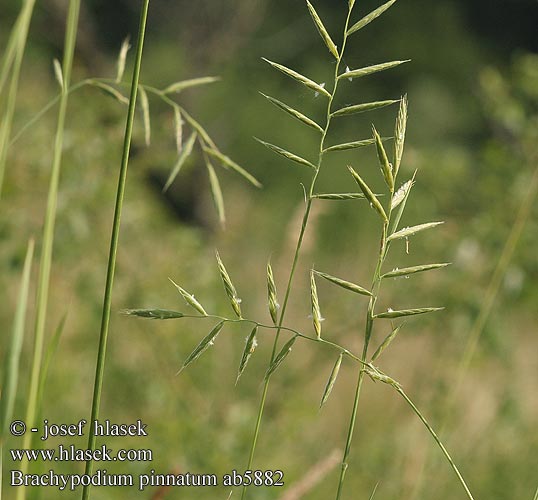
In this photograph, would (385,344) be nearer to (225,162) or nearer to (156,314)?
(156,314)

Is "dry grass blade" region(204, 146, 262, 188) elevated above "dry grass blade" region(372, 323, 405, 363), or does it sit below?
above

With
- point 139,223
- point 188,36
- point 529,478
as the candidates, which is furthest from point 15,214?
point 188,36

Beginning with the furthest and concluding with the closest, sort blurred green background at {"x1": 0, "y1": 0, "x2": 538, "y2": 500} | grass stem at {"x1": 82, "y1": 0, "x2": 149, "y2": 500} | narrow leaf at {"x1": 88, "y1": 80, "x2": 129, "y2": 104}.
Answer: blurred green background at {"x1": 0, "y1": 0, "x2": 538, "y2": 500}, narrow leaf at {"x1": 88, "y1": 80, "x2": 129, "y2": 104}, grass stem at {"x1": 82, "y1": 0, "x2": 149, "y2": 500}

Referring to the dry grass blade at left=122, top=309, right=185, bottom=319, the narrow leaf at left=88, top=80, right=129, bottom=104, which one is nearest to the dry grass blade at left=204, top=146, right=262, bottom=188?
the narrow leaf at left=88, top=80, right=129, bottom=104

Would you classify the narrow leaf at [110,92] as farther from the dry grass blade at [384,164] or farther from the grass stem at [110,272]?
the dry grass blade at [384,164]

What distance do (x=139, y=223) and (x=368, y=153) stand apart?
6.22 metres

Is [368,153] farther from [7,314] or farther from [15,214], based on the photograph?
[15,214]

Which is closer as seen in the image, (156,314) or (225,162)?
(156,314)

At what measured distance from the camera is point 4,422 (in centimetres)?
60

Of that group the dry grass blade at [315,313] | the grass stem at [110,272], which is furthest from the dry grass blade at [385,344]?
the grass stem at [110,272]
